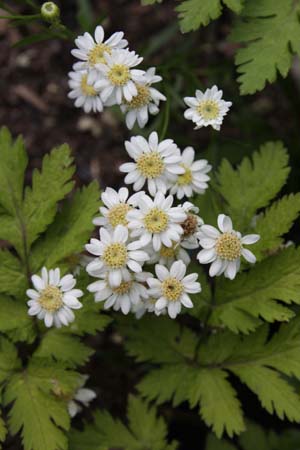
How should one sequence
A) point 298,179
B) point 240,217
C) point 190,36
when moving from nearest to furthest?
point 240,217
point 298,179
point 190,36

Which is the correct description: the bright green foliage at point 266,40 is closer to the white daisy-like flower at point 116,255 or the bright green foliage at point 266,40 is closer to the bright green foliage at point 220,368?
the white daisy-like flower at point 116,255

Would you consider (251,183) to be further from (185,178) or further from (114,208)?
(114,208)

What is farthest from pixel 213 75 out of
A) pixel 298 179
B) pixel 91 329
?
pixel 91 329

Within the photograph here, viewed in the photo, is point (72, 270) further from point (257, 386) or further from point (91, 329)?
point (257, 386)

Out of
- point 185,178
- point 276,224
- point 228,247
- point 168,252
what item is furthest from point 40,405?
point 276,224

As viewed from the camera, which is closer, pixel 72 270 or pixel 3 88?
pixel 72 270

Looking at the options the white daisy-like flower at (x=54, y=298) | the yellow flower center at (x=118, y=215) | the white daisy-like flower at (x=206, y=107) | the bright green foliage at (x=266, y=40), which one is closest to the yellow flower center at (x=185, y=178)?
the white daisy-like flower at (x=206, y=107)

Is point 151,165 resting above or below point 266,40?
below
